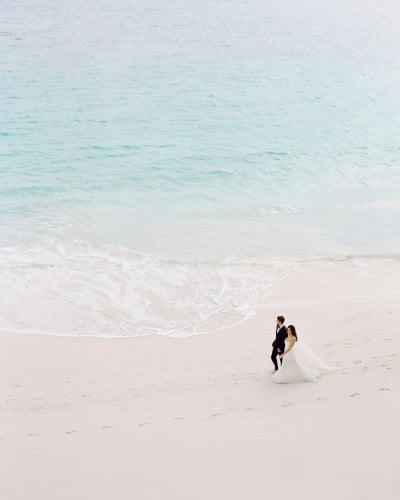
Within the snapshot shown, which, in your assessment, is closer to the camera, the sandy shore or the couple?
the sandy shore

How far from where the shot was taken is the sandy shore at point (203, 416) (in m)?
8.71

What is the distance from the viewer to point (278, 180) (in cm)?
2597

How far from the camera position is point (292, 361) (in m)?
11.4

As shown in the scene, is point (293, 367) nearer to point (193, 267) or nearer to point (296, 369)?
point (296, 369)

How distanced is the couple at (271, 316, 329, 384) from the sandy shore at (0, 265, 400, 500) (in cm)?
22

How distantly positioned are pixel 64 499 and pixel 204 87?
3165 centimetres

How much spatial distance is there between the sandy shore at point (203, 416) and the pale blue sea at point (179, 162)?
1467mm

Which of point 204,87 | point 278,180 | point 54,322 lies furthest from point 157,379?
point 204,87

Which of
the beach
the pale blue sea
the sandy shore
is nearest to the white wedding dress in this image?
the sandy shore

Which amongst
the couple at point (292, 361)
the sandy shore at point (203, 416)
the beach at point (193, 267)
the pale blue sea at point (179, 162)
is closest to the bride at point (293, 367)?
the couple at point (292, 361)

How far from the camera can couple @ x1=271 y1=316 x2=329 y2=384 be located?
11.4 m

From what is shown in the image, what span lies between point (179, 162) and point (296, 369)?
17.5 meters

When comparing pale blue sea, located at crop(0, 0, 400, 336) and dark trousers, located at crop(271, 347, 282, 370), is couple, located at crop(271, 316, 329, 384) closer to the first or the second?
dark trousers, located at crop(271, 347, 282, 370)

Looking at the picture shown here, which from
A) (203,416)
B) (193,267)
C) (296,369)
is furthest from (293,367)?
(193,267)
